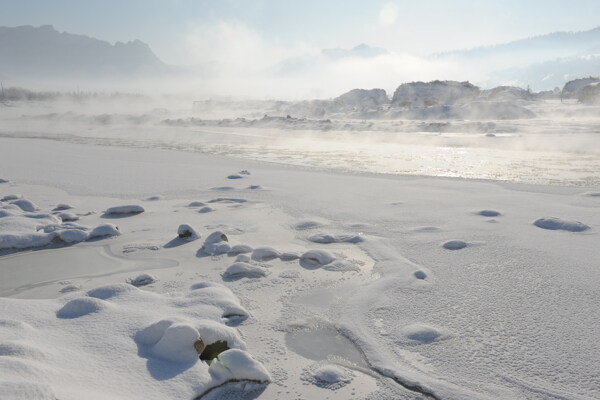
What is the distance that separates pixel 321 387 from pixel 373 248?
176cm

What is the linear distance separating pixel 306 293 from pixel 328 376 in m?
0.86

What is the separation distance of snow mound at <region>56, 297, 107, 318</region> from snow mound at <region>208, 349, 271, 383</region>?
2.48 ft

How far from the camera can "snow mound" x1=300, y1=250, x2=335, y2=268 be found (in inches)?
122

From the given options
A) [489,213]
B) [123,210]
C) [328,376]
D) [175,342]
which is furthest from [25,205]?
[489,213]

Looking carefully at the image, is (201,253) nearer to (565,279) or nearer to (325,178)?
(565,279)

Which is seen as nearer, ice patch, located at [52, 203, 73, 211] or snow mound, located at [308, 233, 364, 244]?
snow mound, located at [308, 233, 364, 244]

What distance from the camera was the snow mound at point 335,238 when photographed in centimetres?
362

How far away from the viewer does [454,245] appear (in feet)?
11.0

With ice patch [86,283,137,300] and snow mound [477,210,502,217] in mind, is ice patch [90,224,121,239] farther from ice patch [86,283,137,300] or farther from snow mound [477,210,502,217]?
snow mound [477,210,502,217]

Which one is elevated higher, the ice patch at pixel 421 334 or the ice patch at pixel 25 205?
the ice patch at pixel 25 205

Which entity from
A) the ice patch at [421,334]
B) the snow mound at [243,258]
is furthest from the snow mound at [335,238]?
the ice patch at [421,334]

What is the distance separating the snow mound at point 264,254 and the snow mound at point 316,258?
0.20 meters

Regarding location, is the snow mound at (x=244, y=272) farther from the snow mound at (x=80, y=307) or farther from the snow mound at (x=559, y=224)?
the snow mound at (x=559, y=224)

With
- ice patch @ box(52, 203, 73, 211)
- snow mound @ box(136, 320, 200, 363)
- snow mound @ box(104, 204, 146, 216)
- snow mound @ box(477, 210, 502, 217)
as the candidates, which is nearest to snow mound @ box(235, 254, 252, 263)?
snow mound @ box(136, 320, 200, 363)
